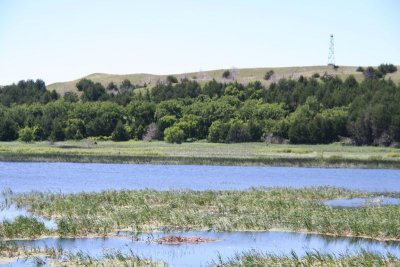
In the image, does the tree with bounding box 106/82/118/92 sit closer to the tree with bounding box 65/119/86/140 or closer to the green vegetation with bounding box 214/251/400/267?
the tree with bounding box 65/119/86/140

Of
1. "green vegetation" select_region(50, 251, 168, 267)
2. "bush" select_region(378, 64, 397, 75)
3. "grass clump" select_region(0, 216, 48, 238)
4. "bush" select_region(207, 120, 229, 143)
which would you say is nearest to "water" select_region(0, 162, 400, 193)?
"grass clump" select_region(0, 216, 48, 238)

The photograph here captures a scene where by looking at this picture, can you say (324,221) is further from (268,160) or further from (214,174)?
(268,160)

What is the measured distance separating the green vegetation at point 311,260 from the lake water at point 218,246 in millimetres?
1117

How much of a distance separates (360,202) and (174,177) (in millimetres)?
24401

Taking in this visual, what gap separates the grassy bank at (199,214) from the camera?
3547 cm

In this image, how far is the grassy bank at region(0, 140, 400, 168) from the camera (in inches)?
3465

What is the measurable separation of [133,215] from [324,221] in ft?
28.9

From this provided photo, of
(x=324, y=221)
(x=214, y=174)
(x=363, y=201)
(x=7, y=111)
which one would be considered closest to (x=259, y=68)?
(x=7, y=111)

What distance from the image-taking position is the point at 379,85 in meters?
142

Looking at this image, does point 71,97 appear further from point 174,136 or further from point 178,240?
point 178,240

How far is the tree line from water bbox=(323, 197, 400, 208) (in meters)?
67.7

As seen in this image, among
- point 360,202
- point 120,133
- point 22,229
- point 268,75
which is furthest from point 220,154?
point 268,75

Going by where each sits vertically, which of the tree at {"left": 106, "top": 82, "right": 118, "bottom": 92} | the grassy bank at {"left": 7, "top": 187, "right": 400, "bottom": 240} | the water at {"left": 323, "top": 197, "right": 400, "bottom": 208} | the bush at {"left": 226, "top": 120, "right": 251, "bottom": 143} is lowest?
the bush at {"left": 226, "top": 120, "right": 251, "bottom": 143}

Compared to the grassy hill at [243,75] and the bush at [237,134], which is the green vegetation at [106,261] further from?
the grassy hill at [243,75]
